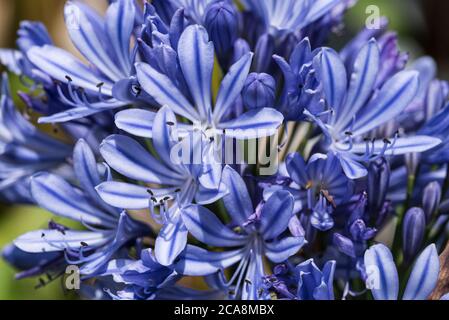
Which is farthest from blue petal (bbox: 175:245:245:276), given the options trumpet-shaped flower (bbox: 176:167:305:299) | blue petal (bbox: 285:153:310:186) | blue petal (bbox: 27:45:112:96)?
blue petal (bbox: 27:45:112:96)

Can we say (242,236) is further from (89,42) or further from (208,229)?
(89,42)

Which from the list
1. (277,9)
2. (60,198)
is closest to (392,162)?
(277,9)

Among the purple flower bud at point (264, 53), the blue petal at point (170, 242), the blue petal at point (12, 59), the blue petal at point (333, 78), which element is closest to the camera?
the blue petal at point (170, 242)

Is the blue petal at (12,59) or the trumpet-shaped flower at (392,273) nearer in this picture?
the trumpet-shaped flower at (392,273)

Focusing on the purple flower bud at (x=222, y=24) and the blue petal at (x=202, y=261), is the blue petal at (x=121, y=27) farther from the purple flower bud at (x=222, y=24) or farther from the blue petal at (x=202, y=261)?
the blue petal at (x=202, y=261)

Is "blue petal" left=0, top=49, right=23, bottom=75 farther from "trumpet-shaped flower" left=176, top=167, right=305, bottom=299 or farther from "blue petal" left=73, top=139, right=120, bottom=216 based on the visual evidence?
"trumpet-shaped flower" left=176, top=167, right=305, bottom=299

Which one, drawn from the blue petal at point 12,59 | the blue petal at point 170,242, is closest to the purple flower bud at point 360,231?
the blue petal at point 170,242
